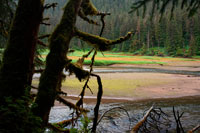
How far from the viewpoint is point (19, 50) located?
244 cm

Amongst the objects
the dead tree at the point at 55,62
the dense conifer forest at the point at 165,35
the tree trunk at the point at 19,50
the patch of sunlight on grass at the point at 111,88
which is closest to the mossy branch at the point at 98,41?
the dead tree at the point at 55,62

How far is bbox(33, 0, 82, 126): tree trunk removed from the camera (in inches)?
102

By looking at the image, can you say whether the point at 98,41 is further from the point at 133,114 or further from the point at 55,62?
the point at 133,114

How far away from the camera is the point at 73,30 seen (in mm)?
2855

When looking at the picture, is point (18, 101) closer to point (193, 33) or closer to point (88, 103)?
point (88, 103)

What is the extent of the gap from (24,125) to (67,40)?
4.47 ft

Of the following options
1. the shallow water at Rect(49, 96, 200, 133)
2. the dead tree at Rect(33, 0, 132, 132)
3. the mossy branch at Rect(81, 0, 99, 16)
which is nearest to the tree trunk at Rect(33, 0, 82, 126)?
the dead tree at Rect(33, 0, 132, 132)

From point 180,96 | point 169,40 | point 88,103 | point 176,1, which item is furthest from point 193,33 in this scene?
point 176,1

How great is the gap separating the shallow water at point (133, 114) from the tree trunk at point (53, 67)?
13.6ft

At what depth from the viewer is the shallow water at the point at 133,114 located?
6.72 metres

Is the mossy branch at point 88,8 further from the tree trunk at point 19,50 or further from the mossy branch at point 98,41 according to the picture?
the tree trunk at point 19,50

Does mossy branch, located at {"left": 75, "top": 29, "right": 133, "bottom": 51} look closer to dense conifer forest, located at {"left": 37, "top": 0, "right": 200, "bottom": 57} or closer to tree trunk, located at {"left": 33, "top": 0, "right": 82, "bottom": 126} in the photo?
tree trunk, located at {"left": 33, "top": 0, "right": 82, "bottom": 126}

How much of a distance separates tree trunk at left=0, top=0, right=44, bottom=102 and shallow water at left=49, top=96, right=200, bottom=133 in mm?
4493

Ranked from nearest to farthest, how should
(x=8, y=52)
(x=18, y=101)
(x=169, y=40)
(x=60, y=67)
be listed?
1. (x=18, y=101)
2. (x=8, y=52)
3. (x=60, y=67)
4. (x=169, y=40)
